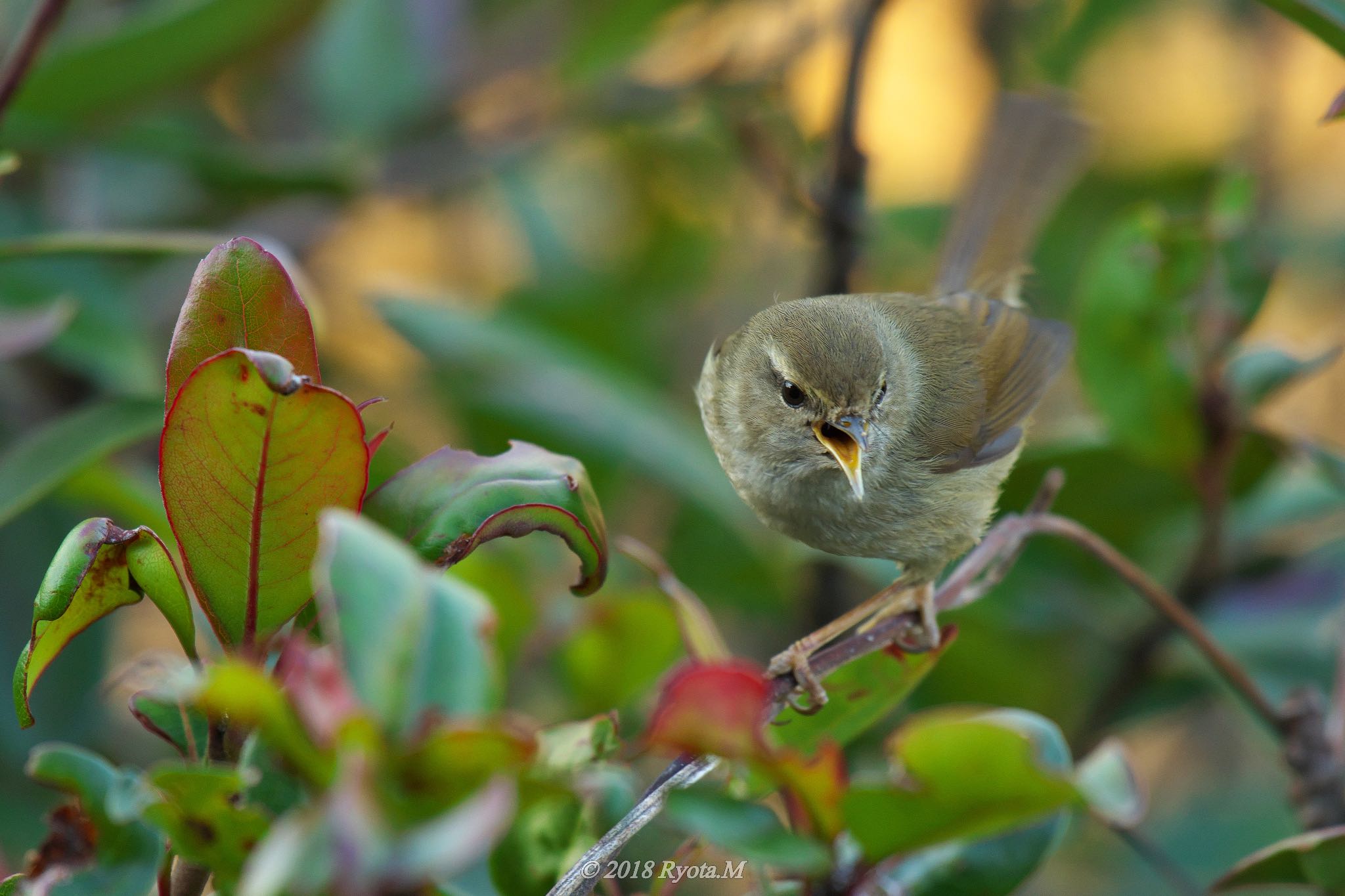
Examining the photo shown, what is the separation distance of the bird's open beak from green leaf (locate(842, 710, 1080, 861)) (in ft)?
3.78

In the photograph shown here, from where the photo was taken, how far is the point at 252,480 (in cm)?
112

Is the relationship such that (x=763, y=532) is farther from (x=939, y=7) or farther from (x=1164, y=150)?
(x=939, y=7)

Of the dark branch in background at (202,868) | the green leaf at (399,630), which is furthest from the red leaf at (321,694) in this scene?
the dark branch in background at (202,868)

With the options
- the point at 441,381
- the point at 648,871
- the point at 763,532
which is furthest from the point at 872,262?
the point at 648,871

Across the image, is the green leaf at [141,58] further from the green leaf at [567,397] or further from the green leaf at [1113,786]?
the green leaf at [1113,786]

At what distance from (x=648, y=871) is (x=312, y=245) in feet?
8.15

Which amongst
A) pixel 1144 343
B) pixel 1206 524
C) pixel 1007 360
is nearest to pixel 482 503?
pixel 1144 343

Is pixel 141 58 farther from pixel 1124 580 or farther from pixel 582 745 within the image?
pixel 1124 580

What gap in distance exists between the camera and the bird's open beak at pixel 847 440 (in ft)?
7.23

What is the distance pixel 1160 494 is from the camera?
263 cm

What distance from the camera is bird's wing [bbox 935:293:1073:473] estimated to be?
8.79 feet

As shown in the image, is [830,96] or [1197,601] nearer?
[1197,601]

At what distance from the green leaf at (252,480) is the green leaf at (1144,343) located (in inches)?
62.3

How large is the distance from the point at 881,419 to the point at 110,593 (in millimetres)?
1576
